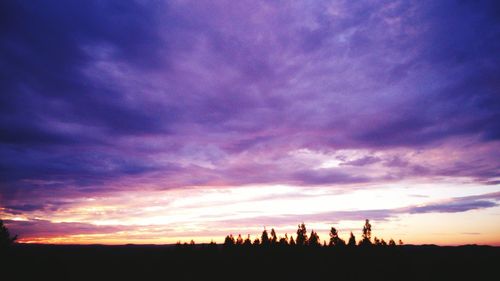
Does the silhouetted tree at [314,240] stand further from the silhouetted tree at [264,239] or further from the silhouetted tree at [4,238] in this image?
the silhouetted tree at [4,238]

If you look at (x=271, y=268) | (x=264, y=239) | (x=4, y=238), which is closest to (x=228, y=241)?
(x=264, y=239)

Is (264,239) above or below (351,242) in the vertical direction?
above

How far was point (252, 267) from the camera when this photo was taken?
125 meters

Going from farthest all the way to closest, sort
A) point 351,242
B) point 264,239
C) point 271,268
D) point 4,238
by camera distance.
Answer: point 264,239, point 351,242, point 271,268, point 4,238

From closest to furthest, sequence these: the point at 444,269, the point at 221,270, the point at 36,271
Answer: the point at 36,271
the point at 221,270
the point at 444,269

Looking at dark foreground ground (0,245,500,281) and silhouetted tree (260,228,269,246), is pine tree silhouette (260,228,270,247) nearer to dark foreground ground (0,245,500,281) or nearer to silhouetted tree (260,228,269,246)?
silhouetted tree (260,228,269,246)

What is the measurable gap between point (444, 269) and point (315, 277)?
61.9 m

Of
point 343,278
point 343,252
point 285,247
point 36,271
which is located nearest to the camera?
point 36,271

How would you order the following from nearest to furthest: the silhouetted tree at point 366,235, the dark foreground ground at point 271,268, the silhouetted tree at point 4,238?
the silhouetted tree at point 4,238 < the dark foreground ground at point 271,268 < the silhouetted tree at point 366,235

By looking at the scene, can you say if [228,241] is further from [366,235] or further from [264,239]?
[366,235]

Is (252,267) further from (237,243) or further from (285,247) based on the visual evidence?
(237,243)

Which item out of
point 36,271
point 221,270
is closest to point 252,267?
point 221,270

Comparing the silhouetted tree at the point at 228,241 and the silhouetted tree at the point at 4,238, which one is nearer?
the silhouetted tree at the point at 4,238

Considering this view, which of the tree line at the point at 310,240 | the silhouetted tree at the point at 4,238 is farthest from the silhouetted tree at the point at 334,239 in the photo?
the silhouetted tree at the point at 4,238
